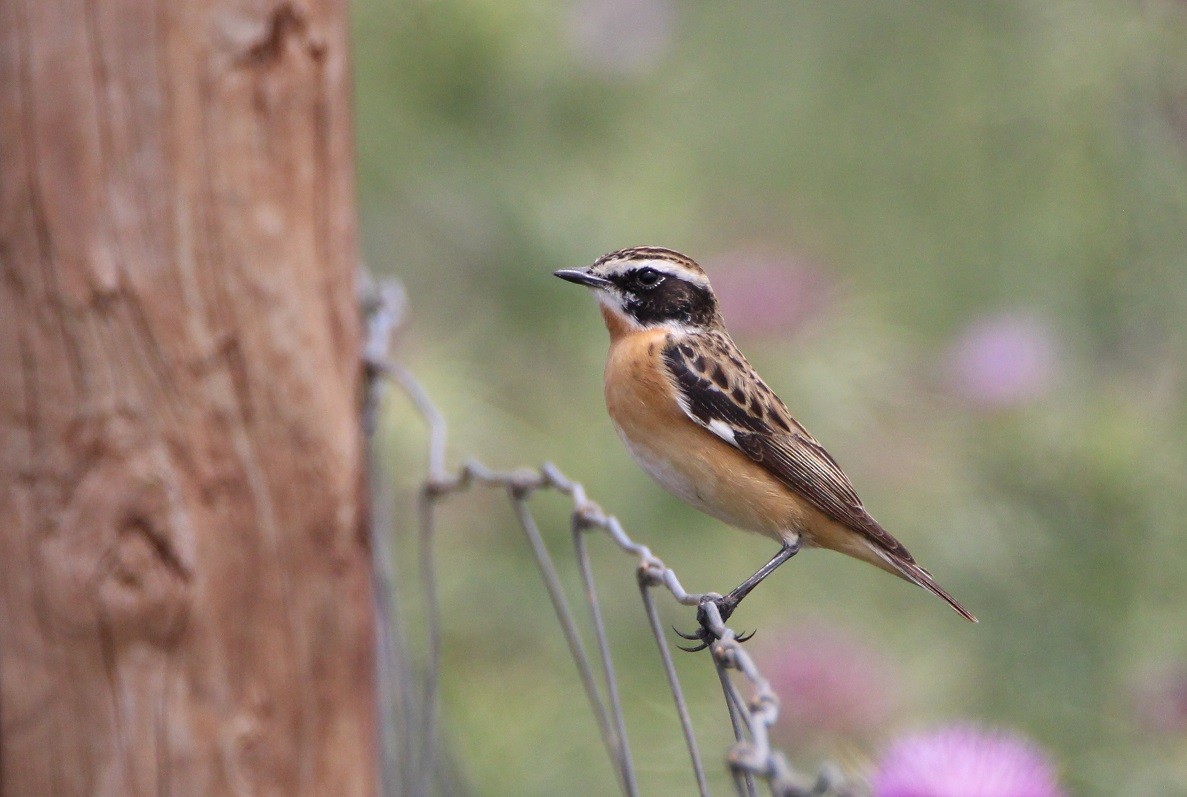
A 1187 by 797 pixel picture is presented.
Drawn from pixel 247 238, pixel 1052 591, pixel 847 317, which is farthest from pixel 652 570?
pixel 847 317

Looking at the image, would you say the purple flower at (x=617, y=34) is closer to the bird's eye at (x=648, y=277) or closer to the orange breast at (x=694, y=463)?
the bird's eye at (x=648, y=277)

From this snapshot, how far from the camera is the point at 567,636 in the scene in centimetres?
366

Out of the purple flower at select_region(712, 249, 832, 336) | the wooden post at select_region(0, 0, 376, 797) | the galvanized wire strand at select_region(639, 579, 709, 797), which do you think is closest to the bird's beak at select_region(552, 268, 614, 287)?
the wooden post at select_region(0, 0, 376, 797)

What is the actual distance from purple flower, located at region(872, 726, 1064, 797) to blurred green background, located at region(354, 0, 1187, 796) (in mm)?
2053

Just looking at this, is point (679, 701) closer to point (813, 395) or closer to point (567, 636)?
point (567, 636)

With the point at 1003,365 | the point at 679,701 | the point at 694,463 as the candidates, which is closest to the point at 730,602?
the point at 694,463

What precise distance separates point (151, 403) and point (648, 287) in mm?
1348

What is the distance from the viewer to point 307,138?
124 inches

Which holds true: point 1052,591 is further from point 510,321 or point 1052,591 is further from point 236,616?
point 236,616

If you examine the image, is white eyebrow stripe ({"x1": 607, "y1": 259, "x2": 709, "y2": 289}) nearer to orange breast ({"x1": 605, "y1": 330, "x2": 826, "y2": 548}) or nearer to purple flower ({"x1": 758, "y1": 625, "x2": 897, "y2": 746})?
orange breast ({"x1": 605, "y1": 330, "x2": 826, "y2": 548})

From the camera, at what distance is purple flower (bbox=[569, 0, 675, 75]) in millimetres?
6035

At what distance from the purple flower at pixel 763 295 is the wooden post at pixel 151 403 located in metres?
3.05

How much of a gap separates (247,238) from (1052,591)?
11.2 ft

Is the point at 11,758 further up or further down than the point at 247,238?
further down
